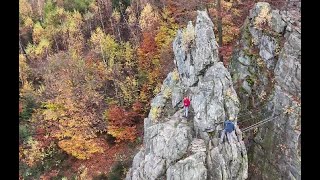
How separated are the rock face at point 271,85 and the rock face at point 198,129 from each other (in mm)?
3133

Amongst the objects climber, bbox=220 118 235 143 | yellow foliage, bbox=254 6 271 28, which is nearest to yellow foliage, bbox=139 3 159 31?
yellow foliage, bbox=254 6 271 28

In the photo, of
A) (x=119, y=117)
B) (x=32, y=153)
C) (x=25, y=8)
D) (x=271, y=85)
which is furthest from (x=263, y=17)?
(x=25, y=8)

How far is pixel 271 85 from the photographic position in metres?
19.5

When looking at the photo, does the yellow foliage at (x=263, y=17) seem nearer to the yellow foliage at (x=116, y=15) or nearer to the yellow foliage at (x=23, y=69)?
the yellow foliage at (x=116, y=15)

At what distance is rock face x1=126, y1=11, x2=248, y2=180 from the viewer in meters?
15.6

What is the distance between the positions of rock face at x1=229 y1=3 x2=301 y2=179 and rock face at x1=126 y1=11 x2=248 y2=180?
3133 millimetres

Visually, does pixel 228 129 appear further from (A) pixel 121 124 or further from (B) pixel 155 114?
(A) pixel 121 124

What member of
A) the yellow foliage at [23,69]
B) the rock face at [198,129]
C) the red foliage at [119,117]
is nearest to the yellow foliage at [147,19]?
the red foliage at [119,117]

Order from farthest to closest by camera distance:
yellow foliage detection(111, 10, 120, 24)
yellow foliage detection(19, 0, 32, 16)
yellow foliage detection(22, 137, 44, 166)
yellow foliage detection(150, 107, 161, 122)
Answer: yellow foliage detection(19, 0, 32, 16) → yellow foliage detection(111, 10, 120, 24) → yellow foliage detection(22, 137, 44, 166) → yellow foliage detection(150, 107, 161, 122)

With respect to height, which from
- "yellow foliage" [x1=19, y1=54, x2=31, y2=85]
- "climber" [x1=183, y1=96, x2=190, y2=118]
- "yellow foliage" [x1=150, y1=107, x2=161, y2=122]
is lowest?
"yellow foliage" [x1=150, y1=107, x2=161, y2=122]

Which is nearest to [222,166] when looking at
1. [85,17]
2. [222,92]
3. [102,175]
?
[222,92]

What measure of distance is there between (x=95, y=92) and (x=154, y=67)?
14.9ft

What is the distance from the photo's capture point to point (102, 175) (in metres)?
22.1

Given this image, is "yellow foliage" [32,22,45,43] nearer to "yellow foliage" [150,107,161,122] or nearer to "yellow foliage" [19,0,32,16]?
"yellow foliage" [19,0,32,16]
